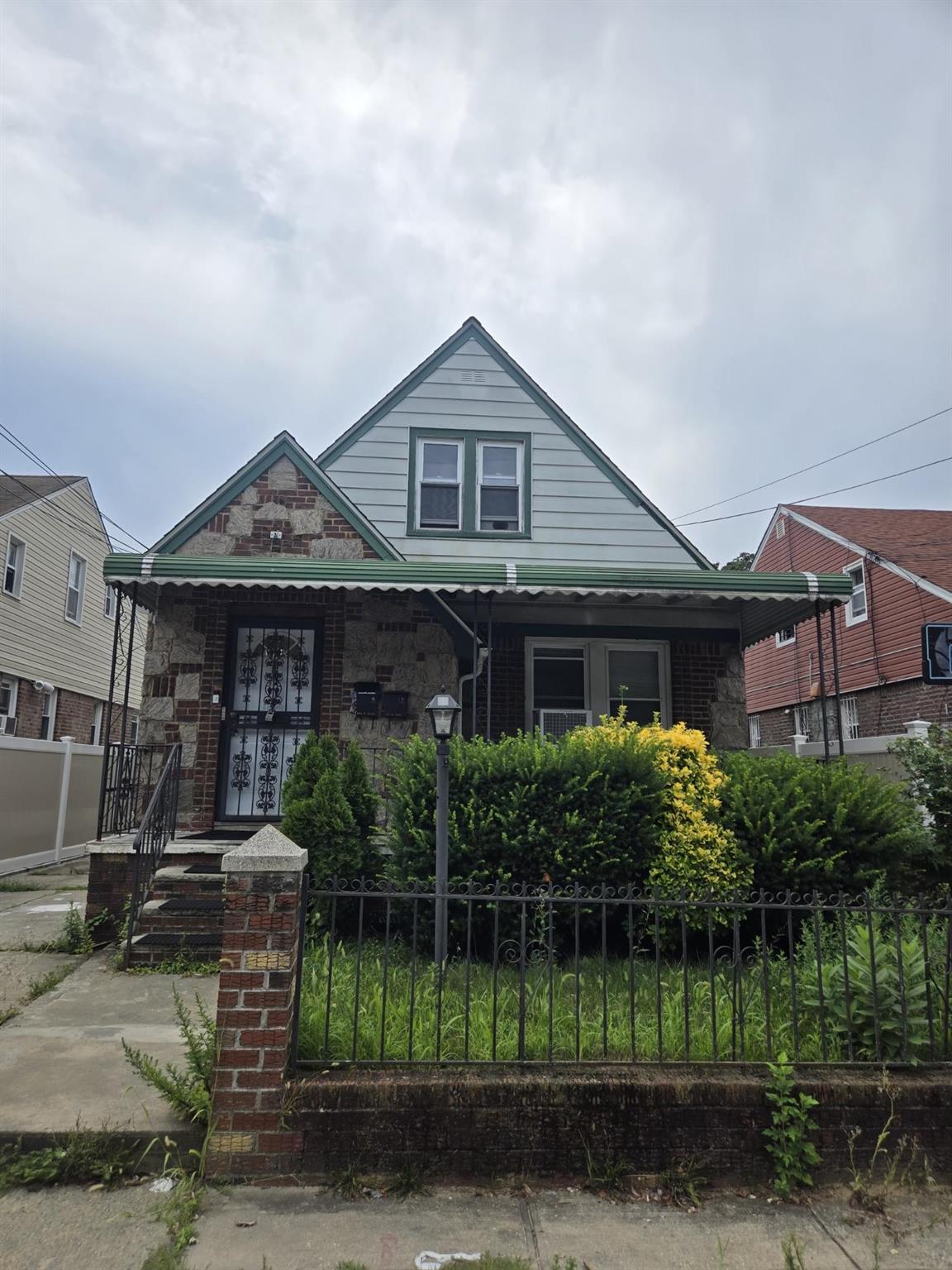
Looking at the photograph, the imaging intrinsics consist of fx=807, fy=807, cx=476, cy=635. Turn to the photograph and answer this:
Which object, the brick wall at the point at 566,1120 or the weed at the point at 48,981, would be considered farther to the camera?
the weed at the point at 48,981

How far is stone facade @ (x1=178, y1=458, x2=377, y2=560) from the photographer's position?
9.23 m

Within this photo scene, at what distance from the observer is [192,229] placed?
10539 millimetres

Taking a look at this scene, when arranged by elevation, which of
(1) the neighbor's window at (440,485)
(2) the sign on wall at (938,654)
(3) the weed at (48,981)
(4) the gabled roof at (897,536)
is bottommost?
Answer: (3) the weed at (48,981)

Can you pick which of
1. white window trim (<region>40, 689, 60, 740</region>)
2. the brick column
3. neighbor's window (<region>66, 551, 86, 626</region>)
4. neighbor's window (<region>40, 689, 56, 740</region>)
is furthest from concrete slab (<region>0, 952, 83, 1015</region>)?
neighbor's window (<region>66, 551, 86, 626</region>)

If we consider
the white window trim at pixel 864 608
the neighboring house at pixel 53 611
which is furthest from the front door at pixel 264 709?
the white window trim at pixel 864 608

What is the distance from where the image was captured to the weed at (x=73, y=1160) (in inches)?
124

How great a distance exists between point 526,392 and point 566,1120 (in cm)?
1013

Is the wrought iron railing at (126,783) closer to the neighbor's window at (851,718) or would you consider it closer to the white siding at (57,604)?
the white siding at (57,604)

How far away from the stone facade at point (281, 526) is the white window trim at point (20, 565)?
31.5ft

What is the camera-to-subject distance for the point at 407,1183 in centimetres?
319

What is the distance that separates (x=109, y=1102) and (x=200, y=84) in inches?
345

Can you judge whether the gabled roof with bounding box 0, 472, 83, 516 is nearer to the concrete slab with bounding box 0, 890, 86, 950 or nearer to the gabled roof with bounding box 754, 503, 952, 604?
the concrete slab with bounding box 0, 890, 86, 950

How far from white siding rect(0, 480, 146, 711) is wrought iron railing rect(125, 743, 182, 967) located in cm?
1063

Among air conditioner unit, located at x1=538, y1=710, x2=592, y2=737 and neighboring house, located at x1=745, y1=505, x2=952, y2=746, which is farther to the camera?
neighboring house, located at x1=745, y1=505, x2=952, y2=746
